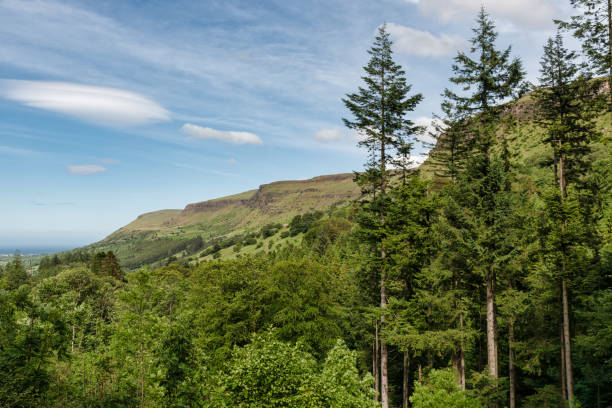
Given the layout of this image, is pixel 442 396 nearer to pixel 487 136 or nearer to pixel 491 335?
pixel 491 335

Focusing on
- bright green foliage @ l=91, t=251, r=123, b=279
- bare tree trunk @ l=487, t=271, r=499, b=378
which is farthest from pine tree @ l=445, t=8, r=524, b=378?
bright green foliage @ l=91, t=251, r=123, b=279

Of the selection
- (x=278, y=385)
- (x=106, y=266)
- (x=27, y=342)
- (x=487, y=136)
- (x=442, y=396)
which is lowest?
(x=106, y=266)

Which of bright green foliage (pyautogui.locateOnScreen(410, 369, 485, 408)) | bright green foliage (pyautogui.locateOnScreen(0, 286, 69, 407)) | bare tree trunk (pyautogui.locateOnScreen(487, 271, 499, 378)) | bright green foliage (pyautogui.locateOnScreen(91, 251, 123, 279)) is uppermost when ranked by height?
bright green foliage (pyautogui.locateOnScreen(0, 286, 69, 407))

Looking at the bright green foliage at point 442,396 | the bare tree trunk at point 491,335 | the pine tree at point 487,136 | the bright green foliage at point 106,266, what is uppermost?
the pine tree at point 487,136

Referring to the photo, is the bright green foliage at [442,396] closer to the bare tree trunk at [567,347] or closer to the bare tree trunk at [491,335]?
the bare tree trunk at [491,335]

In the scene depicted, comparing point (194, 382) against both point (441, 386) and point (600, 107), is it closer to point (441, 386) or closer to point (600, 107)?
point (441, 386)

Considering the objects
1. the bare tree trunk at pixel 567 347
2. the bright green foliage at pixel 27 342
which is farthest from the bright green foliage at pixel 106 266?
the bare tree trunk at pixel 567 347

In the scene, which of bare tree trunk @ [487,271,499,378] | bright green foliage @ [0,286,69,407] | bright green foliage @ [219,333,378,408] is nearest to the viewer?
bright green foliage @ [0,286,69,407]

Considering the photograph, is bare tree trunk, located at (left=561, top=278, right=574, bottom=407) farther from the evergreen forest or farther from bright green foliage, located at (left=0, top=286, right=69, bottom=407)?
bright green foliage, located at (left=0, top=286, right=69, bottom=407)

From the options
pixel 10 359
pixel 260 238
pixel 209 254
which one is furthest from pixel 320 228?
pixel 10 359

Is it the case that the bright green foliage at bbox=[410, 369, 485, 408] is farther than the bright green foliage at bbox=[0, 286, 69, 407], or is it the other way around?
the bright green foliage at bbox=[410, 369, 485, 408]

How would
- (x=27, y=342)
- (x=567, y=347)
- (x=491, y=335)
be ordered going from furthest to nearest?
(x=567, y=347)
(x=491, y=335)
(x=27, y=342)

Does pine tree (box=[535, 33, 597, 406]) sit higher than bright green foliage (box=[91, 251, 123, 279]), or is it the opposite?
pine tree (box=[535, 33, 597, 406])

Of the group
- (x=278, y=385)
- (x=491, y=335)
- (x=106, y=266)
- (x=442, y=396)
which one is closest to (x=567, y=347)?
(x=491, y=335)
